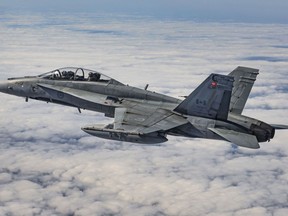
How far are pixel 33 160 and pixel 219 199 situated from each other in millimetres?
43501

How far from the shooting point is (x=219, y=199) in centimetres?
6769

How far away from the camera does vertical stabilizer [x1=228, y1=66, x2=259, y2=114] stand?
24.3 meters

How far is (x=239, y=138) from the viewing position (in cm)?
2008

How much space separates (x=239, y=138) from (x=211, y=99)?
280 cm

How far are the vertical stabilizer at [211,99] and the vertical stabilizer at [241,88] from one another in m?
2.82

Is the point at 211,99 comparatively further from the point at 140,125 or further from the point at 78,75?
the point at 78,75

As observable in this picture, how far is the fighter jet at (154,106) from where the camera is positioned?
20.4 metres

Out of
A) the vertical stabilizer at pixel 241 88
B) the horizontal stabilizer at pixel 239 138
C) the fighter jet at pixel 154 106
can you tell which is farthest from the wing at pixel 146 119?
the vertical stabilizer at pixel 241 88

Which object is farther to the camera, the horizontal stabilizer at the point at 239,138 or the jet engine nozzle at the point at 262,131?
the jet engine nozzle at the point at 262,131

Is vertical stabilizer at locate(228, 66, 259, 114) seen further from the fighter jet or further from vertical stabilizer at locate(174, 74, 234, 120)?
vertical stabilizer at locate(174, 74, 234, 120)

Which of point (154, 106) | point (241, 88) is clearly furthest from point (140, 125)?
point (241, 88)

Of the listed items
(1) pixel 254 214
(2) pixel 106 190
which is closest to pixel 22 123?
(2) pixel 106 190

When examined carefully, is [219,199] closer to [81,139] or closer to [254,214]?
[254,214]

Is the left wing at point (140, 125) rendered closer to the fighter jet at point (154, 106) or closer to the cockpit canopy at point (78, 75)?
the fighter jet at point (154, 106)
